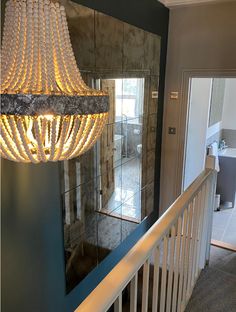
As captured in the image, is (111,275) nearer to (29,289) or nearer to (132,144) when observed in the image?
(29,289)

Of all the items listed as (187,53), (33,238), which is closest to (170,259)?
(33,238)

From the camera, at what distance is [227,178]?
4316mm

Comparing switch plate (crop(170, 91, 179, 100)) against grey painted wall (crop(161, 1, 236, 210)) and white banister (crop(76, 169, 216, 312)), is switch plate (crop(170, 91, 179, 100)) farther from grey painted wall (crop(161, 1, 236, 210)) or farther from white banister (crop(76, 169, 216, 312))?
white banister (crop(76, 169, 216, 312))

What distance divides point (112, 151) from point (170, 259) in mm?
1172

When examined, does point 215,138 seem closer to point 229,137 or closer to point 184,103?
point 229,137

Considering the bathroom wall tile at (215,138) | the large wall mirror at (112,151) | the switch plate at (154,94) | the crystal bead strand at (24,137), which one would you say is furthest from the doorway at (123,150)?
the bathroom wall tile at (215,138)

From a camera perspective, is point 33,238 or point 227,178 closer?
point 33,238

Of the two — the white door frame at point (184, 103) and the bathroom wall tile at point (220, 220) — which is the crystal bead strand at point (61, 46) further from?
the bathroom wall tile at point (220, 220)

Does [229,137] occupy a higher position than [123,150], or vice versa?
[123,150]

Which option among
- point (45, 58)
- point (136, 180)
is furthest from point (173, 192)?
point (45, 58)

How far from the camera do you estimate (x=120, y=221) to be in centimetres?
282

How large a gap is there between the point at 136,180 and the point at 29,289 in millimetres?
1562

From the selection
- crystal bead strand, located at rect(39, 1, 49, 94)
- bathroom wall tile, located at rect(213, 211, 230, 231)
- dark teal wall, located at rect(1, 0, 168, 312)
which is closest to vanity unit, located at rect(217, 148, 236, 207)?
bathroom wall tile, located at rect(213, 211, 230, 231)

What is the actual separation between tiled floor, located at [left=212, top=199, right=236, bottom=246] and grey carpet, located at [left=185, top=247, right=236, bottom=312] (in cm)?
68
